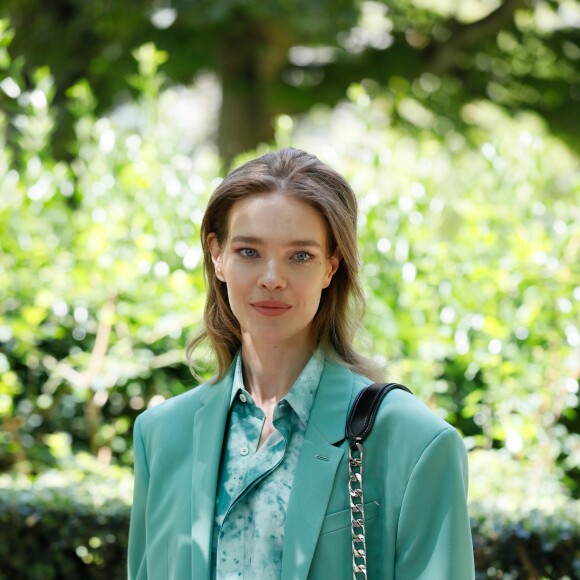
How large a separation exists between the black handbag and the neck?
0.68 feet

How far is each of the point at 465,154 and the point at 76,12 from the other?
598cm

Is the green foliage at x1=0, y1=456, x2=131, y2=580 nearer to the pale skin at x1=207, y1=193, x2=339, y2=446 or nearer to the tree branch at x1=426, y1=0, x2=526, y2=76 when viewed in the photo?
the pale skin at x1=207, y1=193, x2=339, y2=446

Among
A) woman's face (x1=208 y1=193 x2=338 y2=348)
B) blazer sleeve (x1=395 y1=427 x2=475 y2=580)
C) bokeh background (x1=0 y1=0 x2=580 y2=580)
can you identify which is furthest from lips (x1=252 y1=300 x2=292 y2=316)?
bokeh background (x1=0 y1=0 x2=580 y2=580)

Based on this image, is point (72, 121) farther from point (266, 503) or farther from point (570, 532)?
Result: point (266, 503)

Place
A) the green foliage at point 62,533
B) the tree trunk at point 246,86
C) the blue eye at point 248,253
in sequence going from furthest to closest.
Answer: the tree trunk at point 246,86, the green foliage at point 62,533, the blue eye at point 248,253

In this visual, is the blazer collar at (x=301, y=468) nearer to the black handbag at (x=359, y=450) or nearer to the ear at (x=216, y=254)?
the black handbag at (x=359, y=450)

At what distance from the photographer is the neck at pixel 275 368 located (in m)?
2.25

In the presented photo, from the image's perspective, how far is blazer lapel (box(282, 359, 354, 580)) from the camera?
196 centimetres

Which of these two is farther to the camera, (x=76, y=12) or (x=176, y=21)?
(x=76, y=12)

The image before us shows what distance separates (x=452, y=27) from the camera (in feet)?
38.0

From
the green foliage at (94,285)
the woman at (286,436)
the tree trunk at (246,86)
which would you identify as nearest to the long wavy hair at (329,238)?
the woman at (286,436)

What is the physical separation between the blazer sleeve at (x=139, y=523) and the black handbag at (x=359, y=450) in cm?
54

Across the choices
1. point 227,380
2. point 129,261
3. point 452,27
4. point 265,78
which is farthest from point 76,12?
point 227,380

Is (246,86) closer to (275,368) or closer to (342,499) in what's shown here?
(275,368)
